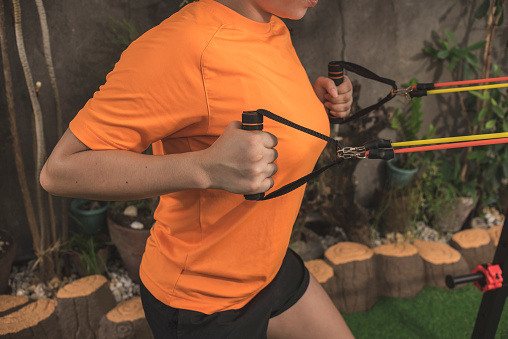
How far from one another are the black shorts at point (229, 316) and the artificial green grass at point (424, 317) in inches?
48.3

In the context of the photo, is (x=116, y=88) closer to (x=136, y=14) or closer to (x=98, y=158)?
(x=98, y=158)

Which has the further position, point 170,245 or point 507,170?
point 507,170

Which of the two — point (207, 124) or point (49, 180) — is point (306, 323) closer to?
point (207, 124)

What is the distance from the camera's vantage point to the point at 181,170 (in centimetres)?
84

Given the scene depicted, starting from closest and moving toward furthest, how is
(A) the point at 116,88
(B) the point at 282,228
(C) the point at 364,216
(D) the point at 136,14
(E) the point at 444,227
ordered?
1. (A) the point at 116,88
2. (B) the point at 282,228
3. (D) the point at 136,14
4. (C) the point at 364,216
5. (E) the point at 444,227

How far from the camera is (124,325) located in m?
1.98

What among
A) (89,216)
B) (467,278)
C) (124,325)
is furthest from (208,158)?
(89,216)

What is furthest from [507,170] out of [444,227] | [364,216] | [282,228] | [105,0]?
[105,0]

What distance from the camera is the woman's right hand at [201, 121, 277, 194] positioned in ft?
2.60

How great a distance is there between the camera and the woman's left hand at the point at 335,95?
132cm

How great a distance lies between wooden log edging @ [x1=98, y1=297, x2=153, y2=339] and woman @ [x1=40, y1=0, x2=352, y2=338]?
89 cm

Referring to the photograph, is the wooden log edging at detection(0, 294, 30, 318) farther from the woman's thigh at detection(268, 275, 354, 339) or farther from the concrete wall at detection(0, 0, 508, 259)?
the woman's thigh at detection(268, 275, 354, 339)

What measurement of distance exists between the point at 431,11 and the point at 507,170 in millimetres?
1226

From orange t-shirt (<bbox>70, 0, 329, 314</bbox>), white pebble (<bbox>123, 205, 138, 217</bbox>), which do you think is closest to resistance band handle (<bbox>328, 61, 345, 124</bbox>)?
orange t-shirt (<bbox>70, 0, 329, 314</bbox>)
